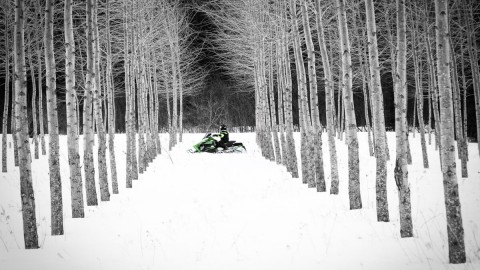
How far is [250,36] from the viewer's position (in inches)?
636

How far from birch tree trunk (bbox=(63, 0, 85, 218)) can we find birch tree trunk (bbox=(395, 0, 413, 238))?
5932 millimetres

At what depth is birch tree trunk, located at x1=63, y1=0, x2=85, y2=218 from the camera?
6590mm

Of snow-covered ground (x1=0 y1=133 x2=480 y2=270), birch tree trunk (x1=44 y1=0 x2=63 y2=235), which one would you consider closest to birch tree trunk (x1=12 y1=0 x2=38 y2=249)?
snow-covered ground (x1=0 y1=133 x2=480 y2=270)

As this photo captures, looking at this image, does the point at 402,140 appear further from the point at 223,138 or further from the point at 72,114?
the point at 223,138

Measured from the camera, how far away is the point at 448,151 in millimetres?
4016

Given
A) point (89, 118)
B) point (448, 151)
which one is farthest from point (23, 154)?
point (448, 151)

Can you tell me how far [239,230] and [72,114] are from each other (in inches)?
164

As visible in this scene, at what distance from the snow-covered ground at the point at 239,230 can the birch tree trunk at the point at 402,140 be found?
0.34m

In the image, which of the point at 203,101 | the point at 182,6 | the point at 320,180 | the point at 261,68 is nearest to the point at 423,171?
the point at 320,180

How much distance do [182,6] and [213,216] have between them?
19.7 meters

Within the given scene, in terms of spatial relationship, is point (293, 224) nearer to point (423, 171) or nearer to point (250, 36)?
point (423, 171)

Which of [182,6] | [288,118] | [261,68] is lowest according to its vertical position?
[288,118]

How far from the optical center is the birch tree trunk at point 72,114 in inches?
259

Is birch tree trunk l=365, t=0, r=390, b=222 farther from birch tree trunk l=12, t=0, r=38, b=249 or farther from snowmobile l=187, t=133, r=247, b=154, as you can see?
snowmobile l=187, t=133, r=247, b=154
